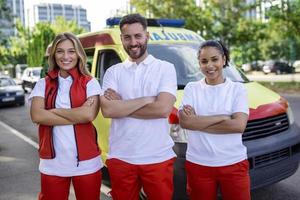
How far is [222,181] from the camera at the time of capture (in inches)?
122

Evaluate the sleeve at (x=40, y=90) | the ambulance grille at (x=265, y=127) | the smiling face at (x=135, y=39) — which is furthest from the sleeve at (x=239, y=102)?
the sleeve at (x=40, y=90)

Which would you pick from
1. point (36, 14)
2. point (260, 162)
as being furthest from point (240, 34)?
point (36, 14)

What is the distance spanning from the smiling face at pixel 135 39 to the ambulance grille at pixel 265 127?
1529 mm

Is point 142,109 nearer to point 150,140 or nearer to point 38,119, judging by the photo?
point 150,140

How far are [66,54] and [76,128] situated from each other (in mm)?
555

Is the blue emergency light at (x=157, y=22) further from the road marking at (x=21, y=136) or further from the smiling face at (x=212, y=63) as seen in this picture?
the road marking at (x=21, y=136)

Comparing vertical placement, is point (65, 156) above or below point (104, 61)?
below

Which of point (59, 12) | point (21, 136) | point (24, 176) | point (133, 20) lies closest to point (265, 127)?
point (133, 20)

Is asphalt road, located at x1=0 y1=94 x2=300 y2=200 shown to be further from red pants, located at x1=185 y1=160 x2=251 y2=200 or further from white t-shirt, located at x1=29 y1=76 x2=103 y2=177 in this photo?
white t-shirt, located at x1=29 y1=76 x2=103 y2=177

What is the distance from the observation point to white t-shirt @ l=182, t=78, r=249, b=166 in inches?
122

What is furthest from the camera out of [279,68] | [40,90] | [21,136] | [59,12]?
[59,12]

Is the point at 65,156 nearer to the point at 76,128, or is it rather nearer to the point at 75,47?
the point at 76,128

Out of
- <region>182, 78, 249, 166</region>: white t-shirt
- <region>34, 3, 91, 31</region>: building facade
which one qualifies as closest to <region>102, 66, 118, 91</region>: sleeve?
<region>182, 78, 249, 166</region>: white t-shirt

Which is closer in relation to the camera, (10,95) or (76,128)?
(76,128)
